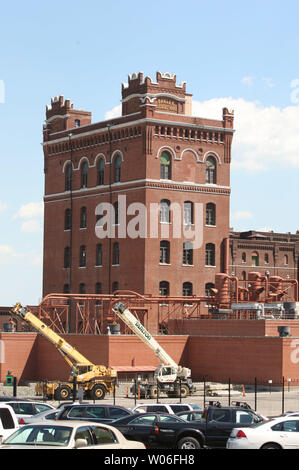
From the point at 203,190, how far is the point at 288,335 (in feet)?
63.0

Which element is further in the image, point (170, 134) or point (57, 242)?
point (57, 242)

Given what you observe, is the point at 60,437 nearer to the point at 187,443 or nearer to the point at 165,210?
the point at 187,443

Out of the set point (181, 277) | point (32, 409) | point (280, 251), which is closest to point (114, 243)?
point (181, 277)

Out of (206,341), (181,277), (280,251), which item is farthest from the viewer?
(280,251)

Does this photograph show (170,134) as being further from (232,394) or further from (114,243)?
(232,394)

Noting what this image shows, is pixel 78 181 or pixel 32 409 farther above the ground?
pixel 78 181

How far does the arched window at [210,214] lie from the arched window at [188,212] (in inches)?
61.8

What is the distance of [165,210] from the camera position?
72.0 m

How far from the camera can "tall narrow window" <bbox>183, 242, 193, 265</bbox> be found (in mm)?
72500

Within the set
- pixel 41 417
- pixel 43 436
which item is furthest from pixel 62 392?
pixel 43 436

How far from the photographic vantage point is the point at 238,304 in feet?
212

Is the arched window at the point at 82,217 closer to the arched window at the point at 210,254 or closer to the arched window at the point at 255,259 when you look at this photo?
the arched window at the point at 210,254

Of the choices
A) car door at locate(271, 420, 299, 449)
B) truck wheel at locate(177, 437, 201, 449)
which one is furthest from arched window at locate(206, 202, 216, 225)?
car door at locate(271, 420, 299, 449)

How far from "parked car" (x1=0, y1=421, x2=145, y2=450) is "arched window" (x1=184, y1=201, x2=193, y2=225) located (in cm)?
5281
